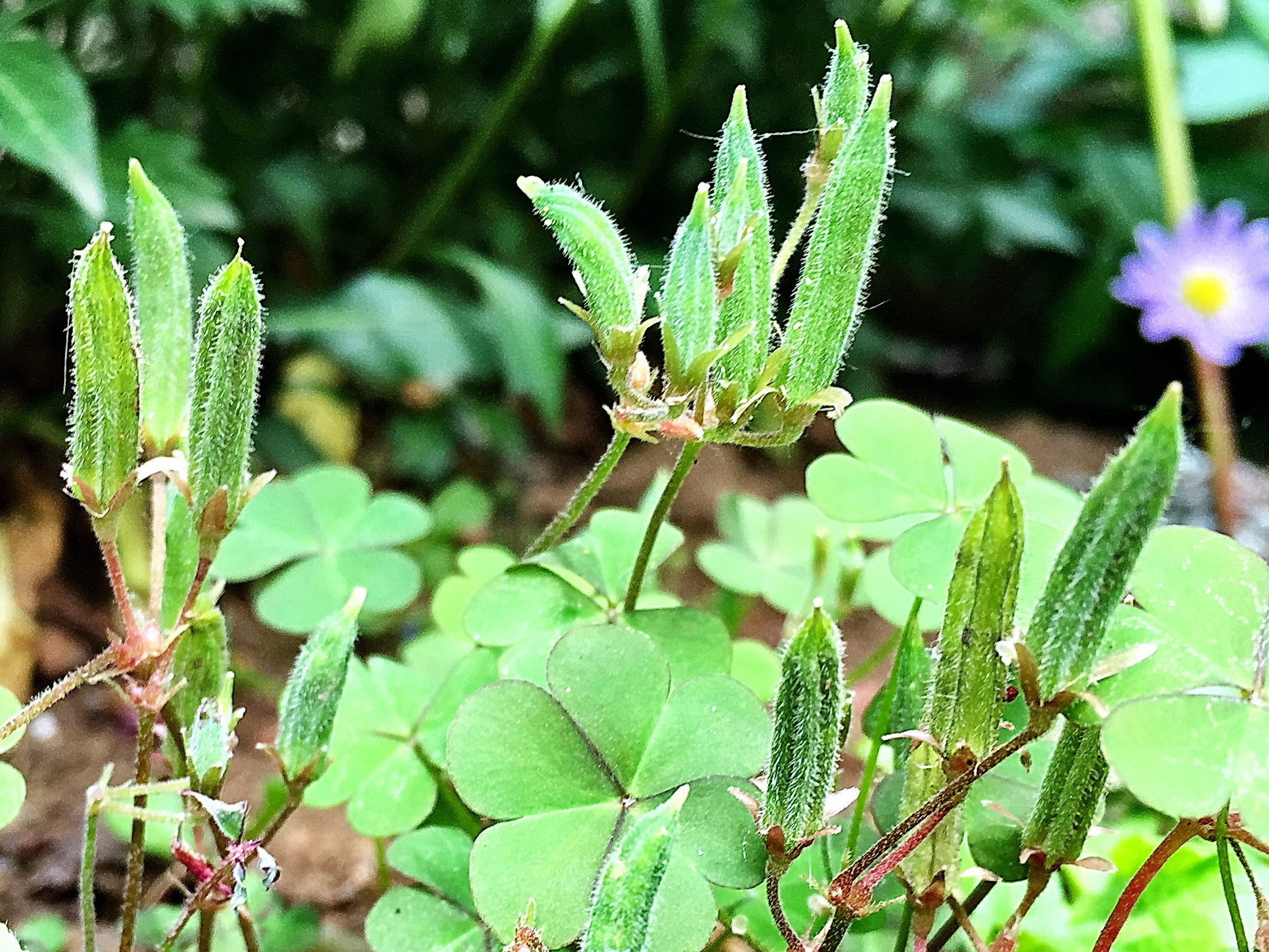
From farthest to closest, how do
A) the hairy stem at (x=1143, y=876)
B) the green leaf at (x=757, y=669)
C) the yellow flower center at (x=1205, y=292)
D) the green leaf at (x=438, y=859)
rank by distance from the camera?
the yellow flower center at (x=1205, y=292), the green leaf at (x=757, y=669), the green leaf at (x=438, y=859), the hairy stem at (x=1143, y=876)

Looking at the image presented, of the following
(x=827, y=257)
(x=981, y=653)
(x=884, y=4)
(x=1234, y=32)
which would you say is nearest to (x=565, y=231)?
(x=827, y=257)

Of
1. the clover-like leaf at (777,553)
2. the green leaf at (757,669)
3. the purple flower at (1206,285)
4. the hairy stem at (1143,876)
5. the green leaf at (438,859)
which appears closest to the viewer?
the hairy stem at (1143,876)

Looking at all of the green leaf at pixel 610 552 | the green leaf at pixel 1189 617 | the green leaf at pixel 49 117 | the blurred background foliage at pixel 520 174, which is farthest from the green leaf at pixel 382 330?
the green leaf at pixel 1189 617

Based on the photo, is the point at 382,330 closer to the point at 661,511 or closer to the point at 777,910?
the point at 661,511

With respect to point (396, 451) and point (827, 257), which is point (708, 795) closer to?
point (827, 257)

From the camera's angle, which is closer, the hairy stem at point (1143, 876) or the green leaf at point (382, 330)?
the hairy stem at point (1143, 876)

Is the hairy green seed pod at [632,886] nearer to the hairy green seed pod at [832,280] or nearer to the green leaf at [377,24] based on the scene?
the hairy green seed pod at [832,280]
